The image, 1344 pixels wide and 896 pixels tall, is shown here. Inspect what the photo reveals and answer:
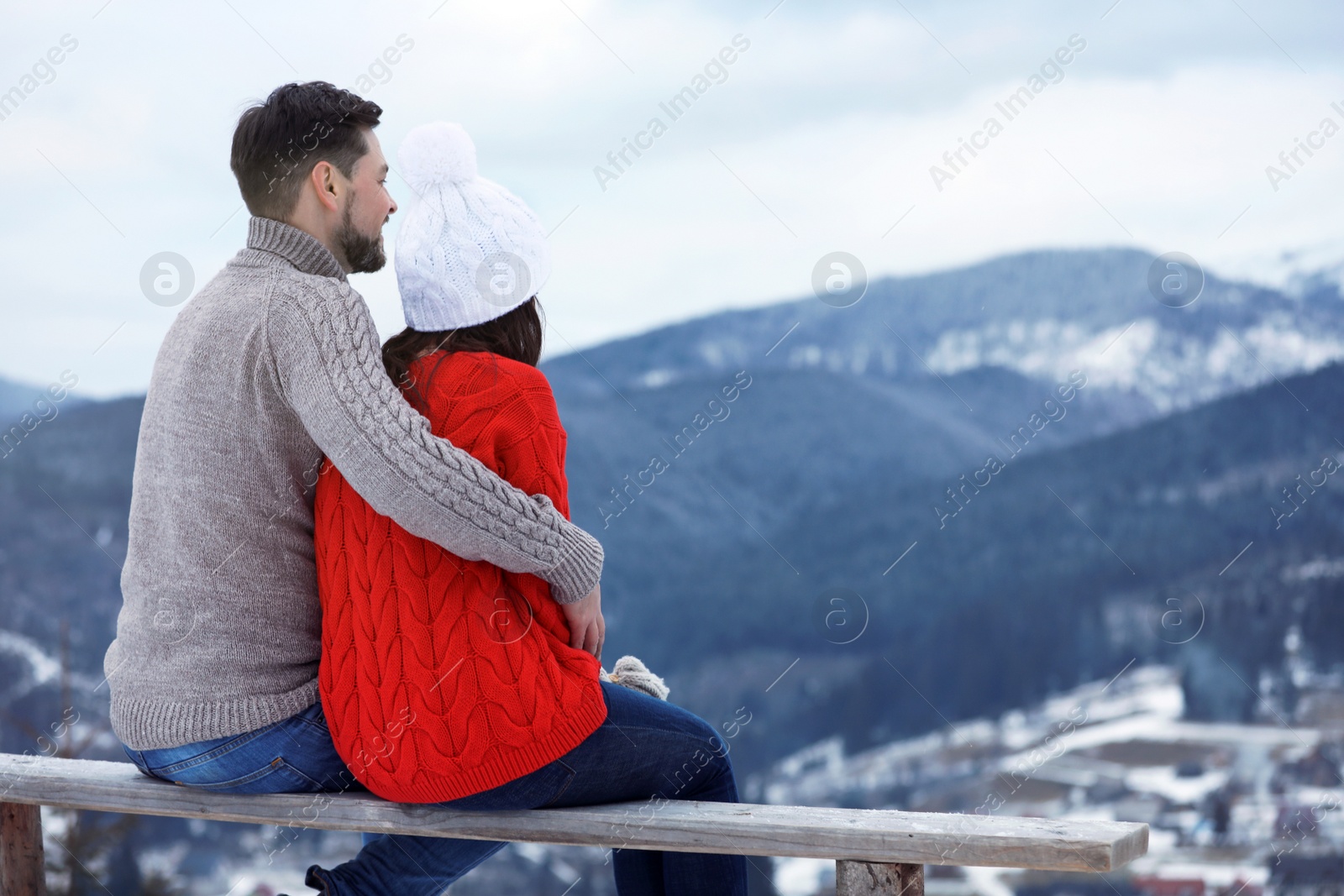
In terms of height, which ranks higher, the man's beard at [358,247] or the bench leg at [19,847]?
the man's beard at [358,247]

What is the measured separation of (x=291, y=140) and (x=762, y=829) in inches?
37.4

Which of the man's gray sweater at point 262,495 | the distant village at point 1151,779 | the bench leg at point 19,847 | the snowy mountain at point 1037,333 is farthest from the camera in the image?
the snowy mountain at point 1037,333

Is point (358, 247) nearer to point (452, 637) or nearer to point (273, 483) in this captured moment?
point (273, 483)

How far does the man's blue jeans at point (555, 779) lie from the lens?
1291 millimetres

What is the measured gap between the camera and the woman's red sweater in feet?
3.88

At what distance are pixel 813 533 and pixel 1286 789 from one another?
112 feet

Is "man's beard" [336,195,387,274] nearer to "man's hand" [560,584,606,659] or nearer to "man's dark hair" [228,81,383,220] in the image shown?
"man's dark hair" [228,81,383,220]

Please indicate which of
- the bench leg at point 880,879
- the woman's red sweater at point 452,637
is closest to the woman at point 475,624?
the woman's red sweater at point 452,637

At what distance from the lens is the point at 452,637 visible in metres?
1.18

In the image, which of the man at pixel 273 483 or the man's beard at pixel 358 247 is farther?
the man's beard at pixel 358 247

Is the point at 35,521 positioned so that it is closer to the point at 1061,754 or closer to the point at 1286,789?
the point at 1061,754

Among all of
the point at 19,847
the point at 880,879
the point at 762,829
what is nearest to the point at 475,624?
the point at 762,829

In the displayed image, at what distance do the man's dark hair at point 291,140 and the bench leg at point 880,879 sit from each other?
1.00m

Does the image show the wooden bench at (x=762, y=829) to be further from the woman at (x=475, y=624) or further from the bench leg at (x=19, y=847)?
the bench leg at (x=19, y=847)
